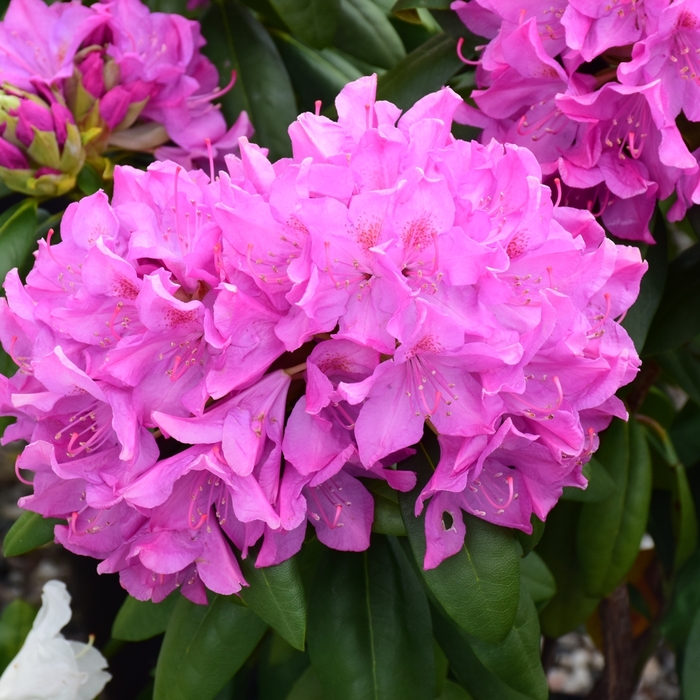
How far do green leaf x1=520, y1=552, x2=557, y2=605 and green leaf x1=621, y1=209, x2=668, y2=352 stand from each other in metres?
0.39

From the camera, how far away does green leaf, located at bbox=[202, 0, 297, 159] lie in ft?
3.72

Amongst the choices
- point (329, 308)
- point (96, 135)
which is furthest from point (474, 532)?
point (96, 135)

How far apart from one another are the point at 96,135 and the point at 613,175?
54 cm

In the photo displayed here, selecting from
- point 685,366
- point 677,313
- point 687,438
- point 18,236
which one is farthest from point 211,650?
point 687,438

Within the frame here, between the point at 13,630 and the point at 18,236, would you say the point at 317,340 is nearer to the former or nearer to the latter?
the point at 18,236

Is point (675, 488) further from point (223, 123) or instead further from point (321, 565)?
point (223, 123)

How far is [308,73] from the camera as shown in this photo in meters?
1.31

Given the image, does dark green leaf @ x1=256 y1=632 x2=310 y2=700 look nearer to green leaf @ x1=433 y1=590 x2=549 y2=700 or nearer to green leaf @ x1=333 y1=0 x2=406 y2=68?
green leaf @ x1=433 y1=590 x2=549 y2=700

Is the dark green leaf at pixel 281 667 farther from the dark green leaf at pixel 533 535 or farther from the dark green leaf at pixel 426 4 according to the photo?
the dark green leaf at pixel 426 4

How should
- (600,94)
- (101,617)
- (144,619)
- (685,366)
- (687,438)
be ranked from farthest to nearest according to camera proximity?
(101,617), (687,438), (685,366), (144,619), (600,94)

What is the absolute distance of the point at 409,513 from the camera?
729 mm

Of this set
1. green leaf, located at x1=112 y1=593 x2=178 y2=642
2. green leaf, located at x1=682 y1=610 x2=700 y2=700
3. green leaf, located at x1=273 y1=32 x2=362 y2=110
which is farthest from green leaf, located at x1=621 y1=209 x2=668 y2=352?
green leaf, located at x1=112 y1=593 x2=178 y2=642

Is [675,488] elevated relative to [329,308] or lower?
lower

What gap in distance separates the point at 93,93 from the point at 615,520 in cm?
85
